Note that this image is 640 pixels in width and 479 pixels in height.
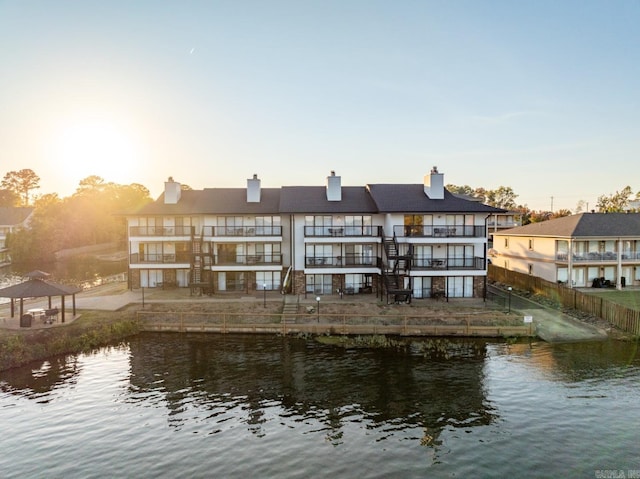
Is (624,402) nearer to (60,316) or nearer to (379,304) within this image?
(379,304)

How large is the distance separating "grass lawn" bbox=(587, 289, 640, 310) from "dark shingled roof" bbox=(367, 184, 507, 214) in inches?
475

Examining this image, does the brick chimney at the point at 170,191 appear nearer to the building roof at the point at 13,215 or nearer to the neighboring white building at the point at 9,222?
the neighboring white building at the point at 9,222

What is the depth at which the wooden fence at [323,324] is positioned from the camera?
3281 cm

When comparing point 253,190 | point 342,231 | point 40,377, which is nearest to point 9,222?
point 253,190

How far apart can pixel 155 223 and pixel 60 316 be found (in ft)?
42.9

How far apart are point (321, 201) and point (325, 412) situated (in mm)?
25329

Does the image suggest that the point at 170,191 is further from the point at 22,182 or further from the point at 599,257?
the point at 22,182

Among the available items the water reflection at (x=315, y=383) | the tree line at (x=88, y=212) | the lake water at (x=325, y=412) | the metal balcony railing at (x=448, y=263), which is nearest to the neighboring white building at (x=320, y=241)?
the metal balcony railing at (x=448, y=263)

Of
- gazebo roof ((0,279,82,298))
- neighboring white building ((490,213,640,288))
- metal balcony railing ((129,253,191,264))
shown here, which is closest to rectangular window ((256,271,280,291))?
metal balcony railing ((129,253,191,264))

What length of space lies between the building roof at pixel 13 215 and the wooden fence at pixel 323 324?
2915 inches

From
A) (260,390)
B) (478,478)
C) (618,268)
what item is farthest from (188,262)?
(618,268)

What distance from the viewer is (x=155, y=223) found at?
4312 centimetres

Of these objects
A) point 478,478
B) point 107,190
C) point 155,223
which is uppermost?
point 107,190

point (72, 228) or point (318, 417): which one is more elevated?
point (72, 228)
